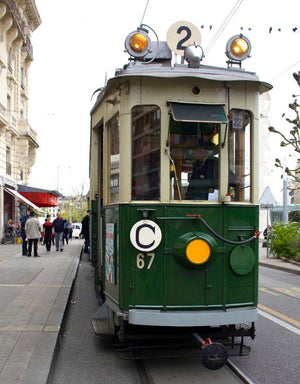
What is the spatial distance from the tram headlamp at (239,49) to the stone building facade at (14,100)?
22.7 m

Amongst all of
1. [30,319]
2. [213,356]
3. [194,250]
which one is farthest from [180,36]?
[30,319]

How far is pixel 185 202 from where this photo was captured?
4.65 m

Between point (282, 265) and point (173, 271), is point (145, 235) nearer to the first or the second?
point (173, 271)

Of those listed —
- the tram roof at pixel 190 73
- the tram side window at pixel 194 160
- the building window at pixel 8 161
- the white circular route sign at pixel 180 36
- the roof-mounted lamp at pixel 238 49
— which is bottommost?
the tram side window at pixel 194 160

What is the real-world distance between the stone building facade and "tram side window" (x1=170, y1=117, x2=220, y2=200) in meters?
23.1

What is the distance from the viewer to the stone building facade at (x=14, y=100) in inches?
1078

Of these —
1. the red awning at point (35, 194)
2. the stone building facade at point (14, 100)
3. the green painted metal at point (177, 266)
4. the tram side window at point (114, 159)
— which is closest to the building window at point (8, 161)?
the stone building facade at point (14, 100)

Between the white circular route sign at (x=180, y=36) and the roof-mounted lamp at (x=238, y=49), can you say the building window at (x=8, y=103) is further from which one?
the roof-mounted lamp at (x=238, y=49)

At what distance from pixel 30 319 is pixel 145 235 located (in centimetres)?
289

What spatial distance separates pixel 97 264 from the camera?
7109mm

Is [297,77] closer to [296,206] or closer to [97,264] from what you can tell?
[97,264]

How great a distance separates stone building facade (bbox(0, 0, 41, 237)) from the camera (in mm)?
27391

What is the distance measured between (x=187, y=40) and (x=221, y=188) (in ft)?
6.44

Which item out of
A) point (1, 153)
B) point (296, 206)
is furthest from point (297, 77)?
point (296, 206)
